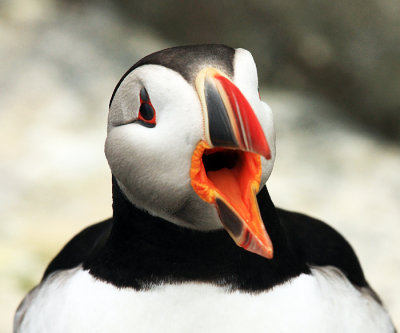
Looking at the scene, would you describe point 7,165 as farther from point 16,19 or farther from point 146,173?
point 146,173

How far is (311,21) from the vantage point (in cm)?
505

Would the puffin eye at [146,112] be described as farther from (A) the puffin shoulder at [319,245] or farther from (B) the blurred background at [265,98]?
(B) the blurred background at [265,98]

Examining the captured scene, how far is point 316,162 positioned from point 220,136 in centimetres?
353

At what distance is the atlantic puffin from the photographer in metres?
1.85

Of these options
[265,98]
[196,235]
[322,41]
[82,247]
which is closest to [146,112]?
[196,235]

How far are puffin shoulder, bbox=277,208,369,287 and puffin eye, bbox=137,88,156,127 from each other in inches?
30.5

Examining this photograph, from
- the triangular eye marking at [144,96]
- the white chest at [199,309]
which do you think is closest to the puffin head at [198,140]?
the triangular eye marking at [144,96]

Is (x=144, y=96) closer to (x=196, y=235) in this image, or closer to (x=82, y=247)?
(x=196, y=235)

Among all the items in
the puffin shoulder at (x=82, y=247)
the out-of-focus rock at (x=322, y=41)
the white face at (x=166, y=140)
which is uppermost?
the out-of-focus rock at (x=322, y=41)

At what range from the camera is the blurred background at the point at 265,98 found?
468cm

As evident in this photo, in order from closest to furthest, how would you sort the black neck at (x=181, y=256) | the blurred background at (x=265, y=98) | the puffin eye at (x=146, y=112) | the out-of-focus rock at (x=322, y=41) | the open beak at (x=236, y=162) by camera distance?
the open beak at (x=236, y=162)
the puffin eye at (x=146, y=112)
the black neck at (x=181, y=256)
the blurred background at (x=265, y=98)
the out-of-focus rock at (x=322, y=41)

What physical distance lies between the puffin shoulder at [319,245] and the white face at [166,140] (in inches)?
24.1

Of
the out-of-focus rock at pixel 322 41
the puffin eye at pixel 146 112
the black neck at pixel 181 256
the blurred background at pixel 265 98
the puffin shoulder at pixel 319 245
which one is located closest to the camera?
the puffin eye at pixel 146 112

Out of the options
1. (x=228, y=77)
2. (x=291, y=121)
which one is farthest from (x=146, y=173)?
(x=291, y=121)
